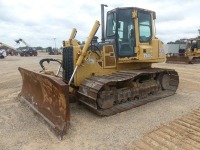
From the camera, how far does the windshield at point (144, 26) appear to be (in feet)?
22.0

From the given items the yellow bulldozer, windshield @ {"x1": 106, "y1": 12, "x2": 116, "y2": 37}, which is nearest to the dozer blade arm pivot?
the yellow bulldozer

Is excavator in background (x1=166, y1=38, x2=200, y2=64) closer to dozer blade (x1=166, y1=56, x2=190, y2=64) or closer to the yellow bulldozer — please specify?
dozer blade (x1=166, y1=56, x2=190, y2=64)

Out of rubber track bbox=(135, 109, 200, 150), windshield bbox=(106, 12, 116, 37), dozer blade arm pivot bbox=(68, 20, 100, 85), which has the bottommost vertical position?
rubber track bbox=(135, 109, 200, 150)

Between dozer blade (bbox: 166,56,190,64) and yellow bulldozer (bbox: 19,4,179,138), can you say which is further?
dozer blade (bbox: 166,56,190,64)

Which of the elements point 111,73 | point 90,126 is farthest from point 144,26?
point 90,126

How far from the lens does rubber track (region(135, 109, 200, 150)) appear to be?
12.8 ft

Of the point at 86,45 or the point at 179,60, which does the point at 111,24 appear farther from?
the point at 179,60

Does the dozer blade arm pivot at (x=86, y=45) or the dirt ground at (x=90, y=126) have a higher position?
the dozer blade arm pivot at (x=86, y=45)

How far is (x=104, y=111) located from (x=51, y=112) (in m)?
1.28

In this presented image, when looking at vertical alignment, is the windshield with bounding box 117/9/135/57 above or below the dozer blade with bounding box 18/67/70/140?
above

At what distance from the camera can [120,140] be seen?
13.8ft

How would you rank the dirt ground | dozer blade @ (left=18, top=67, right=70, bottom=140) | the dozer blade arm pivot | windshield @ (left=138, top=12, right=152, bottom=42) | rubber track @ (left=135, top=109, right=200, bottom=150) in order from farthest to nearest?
windshield @ (left=138, top=12, right=152, bottom=42) → the dozer blade arm pivot → dozer blade @ (left=18, top=67, right=70, bottom=140) → the dirt ground → rubber track @ (left=135, top=109, right=200, bottom=150)

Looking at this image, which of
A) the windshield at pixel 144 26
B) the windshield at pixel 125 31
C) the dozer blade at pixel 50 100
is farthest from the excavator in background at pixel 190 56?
the dozer blade at pixel 50 100

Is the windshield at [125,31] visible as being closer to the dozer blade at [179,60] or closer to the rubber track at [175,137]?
the rubber track at [175,137]
